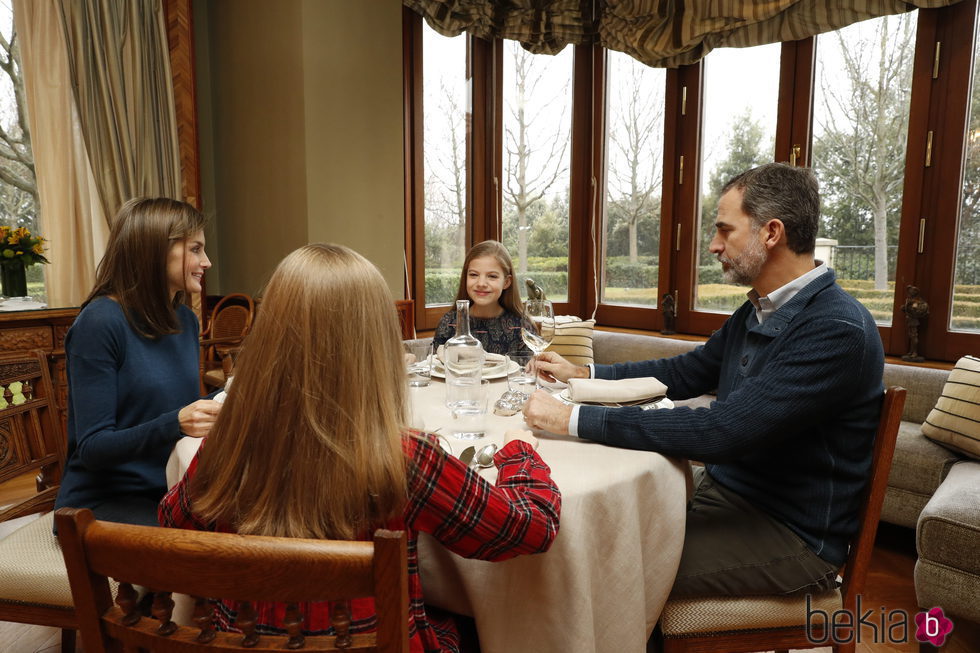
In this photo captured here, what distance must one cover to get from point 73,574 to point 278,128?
3503 millimetres

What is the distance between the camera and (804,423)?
48.7 inches

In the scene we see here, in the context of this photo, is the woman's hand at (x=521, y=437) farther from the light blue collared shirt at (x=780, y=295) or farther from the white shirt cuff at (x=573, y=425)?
the light blue collared shirt at (x=780, y=295)

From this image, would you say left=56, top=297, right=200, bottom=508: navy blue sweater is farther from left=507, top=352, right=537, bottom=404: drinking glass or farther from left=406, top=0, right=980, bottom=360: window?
left=406, top=0, right=980, bottom=360: window

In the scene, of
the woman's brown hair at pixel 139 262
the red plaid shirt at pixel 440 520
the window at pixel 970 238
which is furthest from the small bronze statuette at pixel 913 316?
the woman's brown hair at pixel 139 262

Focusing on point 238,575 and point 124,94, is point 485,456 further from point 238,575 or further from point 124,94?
point 124,94

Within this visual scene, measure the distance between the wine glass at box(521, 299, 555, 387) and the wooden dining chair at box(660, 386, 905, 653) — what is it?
73 cm

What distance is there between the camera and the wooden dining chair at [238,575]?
618 mm

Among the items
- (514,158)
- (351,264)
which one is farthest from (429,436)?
(514,158)

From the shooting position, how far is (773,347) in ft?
4.45

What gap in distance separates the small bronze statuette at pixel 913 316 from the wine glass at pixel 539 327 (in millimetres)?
2399

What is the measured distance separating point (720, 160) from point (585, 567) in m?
3.45

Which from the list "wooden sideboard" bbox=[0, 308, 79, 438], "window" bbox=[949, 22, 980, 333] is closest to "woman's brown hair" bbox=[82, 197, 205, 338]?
"wooden sideboard" bbox=[0, 308, 79, 438]

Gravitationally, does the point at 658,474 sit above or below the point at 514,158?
below

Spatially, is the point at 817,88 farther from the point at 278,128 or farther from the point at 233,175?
the point at 233,175
